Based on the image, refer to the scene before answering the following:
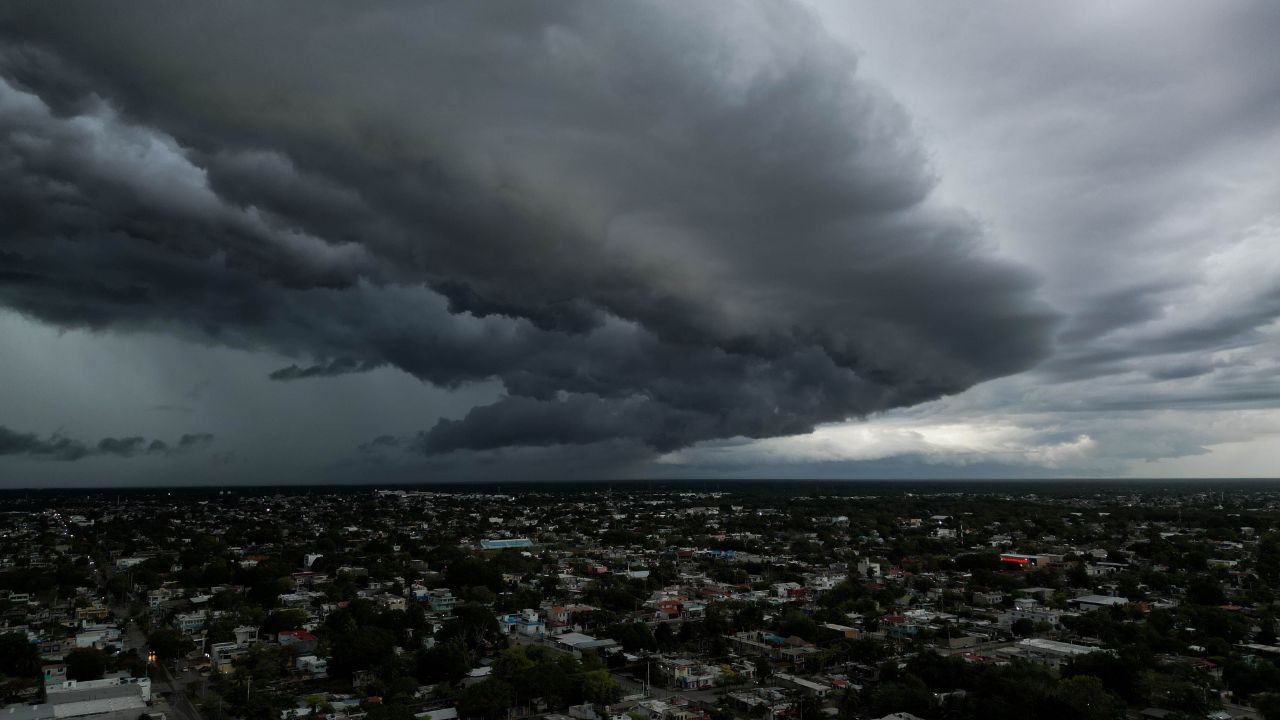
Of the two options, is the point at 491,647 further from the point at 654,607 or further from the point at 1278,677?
the point at 1278,677

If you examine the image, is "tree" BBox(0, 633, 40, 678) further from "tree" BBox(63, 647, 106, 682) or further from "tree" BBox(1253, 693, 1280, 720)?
"tree" BBox(1253, 693, 1280, 720)

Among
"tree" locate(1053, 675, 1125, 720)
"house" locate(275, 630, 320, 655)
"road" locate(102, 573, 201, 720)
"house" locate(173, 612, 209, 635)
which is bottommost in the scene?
"road" locate(102, 573, 201, 720)

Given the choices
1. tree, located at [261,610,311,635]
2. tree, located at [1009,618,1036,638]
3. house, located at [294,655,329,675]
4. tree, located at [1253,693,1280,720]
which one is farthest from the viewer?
tree, located at [1009,618,1036,638]

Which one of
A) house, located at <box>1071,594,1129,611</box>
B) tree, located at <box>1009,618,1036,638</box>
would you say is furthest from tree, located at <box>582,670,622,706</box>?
house, located at <box>1071,594,1129,611</box>

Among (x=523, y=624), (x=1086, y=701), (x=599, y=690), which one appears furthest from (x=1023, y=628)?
(x=523, y=624)

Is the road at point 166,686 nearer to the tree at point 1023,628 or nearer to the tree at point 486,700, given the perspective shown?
the tree at point 486,700

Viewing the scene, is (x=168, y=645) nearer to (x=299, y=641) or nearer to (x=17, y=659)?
(x=17, y=659)

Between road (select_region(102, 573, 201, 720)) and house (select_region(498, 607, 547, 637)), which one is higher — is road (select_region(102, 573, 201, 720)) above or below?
below

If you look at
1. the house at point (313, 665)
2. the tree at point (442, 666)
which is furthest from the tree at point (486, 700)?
the house at point (313, 665)
